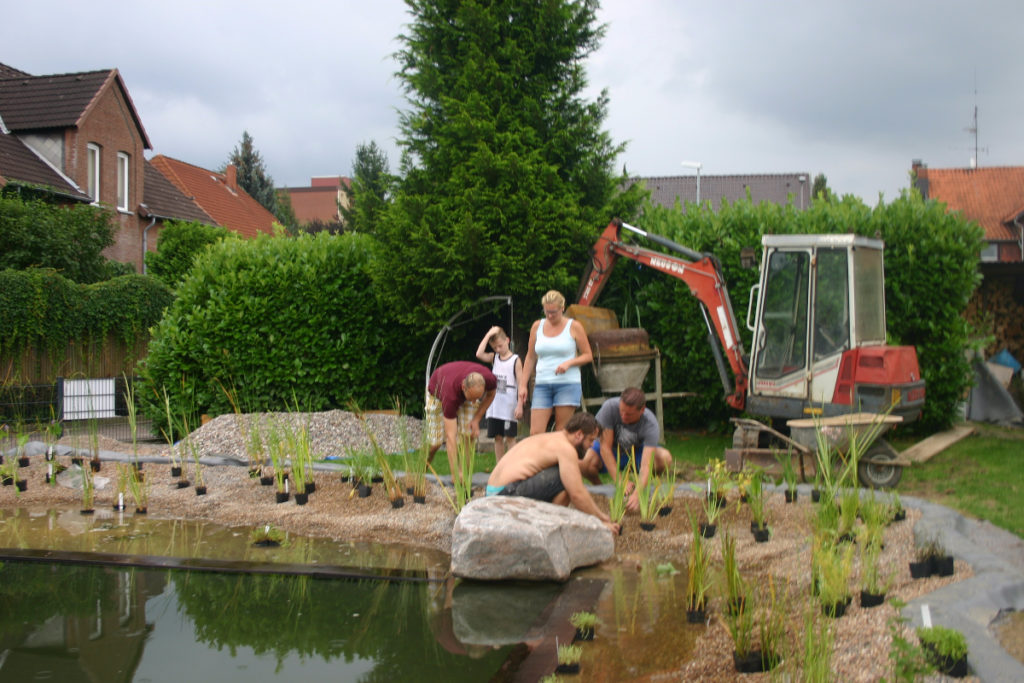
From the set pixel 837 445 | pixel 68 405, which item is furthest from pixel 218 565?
pixel 68 405

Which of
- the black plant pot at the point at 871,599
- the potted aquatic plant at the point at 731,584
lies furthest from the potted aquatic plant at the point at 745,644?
the black plant pot at the point at 871,599

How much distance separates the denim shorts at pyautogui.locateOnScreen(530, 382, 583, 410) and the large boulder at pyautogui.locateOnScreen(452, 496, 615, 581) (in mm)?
2379

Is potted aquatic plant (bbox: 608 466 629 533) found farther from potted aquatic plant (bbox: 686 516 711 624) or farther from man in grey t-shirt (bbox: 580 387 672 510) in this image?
potted aquatic plant (bbox: 686 516 711 624)

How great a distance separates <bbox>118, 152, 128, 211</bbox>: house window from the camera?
948 inches

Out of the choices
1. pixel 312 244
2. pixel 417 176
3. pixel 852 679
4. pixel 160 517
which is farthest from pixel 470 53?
pixel 852 679

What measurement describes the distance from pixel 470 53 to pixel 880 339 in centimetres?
562

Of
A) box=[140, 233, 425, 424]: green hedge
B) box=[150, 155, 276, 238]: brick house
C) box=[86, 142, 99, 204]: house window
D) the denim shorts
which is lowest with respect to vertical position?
the denim shorts

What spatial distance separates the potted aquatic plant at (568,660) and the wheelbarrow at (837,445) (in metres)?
3.55

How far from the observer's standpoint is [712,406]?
10.9 meters

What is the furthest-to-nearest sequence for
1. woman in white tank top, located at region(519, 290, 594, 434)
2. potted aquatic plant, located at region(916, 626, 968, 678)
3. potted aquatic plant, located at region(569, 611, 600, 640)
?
woman in white tank top, located at region(519, 290, 594, 434) → potted aquatic plant, located at region(569, 611, 600, 640) → potted aquatic plant, located at region(916, 626, 968, 678)

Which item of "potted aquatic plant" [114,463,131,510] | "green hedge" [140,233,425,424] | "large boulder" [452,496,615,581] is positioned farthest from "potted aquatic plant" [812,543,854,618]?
"green hedge" [140,233,425,424]

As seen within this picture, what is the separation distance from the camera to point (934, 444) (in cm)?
914

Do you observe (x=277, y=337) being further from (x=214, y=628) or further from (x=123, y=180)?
(x=123, y=180)

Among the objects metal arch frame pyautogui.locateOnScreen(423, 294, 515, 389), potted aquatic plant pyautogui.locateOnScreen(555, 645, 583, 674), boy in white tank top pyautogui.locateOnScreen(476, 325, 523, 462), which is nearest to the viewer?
potted aquatic plant pyautogui.locateOnScreen(555, 645, 583, 674)
